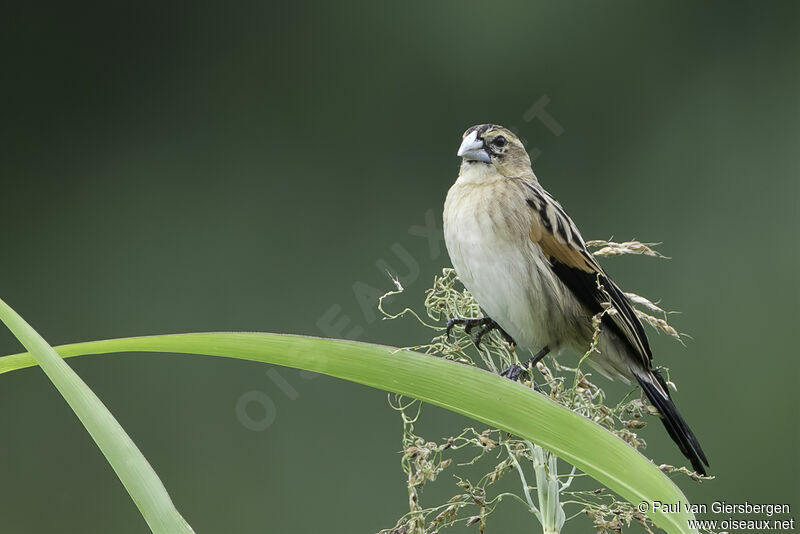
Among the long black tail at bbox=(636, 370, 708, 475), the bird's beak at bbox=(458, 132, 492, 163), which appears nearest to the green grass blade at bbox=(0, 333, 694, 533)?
the long black tail at bbox=(636, 370, 708, 475)

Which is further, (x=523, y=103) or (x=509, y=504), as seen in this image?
(x=523, y=103)

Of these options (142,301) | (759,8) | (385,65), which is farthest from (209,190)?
(759,8)

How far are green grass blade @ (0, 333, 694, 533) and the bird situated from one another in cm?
59

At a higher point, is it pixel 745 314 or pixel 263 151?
pixel 263 151

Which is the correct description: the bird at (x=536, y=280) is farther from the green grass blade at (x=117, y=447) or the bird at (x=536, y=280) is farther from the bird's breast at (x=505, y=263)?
the green grass blade at (x=117, y=447)

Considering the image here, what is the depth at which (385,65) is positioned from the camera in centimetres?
351

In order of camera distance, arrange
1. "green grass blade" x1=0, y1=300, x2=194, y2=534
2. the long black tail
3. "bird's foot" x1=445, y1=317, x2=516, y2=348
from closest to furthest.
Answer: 1. "green grass blade" x1=0, y1=300, x2=194, y2=534
2. the long black tail
3. "bird's foot" x1=445, y1=317, x2=516, y2=348

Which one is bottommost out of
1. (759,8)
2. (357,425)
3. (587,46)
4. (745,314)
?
(745,314)

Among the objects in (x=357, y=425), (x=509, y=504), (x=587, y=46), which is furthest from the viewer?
(x=587, y=46)

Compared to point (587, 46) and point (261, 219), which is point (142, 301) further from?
point (587, 46)

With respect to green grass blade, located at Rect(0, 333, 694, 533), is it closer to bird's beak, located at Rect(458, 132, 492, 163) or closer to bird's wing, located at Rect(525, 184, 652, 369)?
bird's wing, located at Rect(525, 184, 652, 369)

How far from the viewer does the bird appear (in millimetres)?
1380

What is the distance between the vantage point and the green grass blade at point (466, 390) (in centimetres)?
72

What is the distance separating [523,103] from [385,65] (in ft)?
1.92
